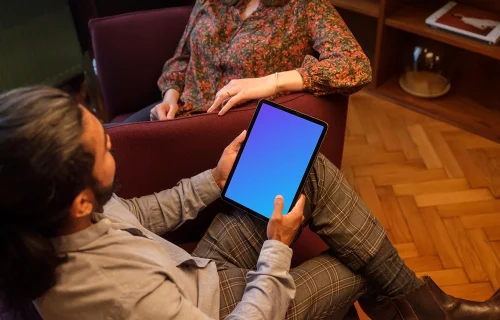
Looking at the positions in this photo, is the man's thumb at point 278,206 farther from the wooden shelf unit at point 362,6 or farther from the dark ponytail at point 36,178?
the wooden shelf unit at point 362,6

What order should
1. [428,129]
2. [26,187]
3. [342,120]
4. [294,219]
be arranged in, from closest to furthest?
1. [26,187]
2. [294,219]
3. [342,120]
4. [428,129]

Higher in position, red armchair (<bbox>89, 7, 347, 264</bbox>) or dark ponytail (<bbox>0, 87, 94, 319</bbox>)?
dark ponytail (<bbox>0, 87, 94, 319</bbox>)

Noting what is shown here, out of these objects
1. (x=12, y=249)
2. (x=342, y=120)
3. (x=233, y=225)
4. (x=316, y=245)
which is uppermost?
(x=12, y=249)

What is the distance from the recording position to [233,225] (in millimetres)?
1056

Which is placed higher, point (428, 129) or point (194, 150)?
point (194, 150)

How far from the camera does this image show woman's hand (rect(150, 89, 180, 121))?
132 cm

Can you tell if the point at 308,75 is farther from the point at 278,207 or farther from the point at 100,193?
the point at 100,193

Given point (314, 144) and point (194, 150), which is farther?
point (194, 150)

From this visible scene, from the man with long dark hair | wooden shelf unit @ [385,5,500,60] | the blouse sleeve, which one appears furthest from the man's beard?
wooden shelf unit @ [385,5,500,60]

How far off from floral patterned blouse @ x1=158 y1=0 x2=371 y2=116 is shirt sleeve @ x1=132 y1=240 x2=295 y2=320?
0.46m

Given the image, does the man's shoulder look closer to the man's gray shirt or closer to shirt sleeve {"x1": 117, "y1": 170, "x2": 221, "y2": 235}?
the man's gray shirt

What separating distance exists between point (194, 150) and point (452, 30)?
1180 mm

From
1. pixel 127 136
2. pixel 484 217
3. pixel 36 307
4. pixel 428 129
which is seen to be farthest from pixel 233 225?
pixel 428 129

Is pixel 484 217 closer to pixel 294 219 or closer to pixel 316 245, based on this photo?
pixel 316 245
